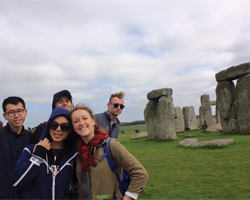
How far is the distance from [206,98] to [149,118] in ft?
18.6

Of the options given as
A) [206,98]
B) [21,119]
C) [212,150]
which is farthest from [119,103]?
[206,98]

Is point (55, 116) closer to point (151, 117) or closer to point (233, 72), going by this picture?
point (151, 117)

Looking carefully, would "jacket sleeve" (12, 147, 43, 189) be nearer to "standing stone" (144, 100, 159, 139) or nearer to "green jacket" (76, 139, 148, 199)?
"green jacket" (76, 139, 148, 199)

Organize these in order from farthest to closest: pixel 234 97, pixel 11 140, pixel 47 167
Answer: pixel 234 97, pixel 11 140, pixel 47 167

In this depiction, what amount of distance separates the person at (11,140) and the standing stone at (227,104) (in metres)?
12.1

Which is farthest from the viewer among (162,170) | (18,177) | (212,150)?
(212,150)

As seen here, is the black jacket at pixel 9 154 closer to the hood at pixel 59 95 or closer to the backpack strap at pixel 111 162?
the hood at pixel 59 95

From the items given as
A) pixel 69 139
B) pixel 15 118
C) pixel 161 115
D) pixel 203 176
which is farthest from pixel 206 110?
pixel 15 118

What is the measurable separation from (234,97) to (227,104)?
0.59 m

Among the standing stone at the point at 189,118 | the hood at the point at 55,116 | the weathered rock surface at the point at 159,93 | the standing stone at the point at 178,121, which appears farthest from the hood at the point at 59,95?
the standing stone at the point at 189,118

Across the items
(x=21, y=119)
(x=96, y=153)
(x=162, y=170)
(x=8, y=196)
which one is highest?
(x=21, y=119)

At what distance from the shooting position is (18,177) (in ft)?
5.93

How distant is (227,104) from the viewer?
1280 centimetres

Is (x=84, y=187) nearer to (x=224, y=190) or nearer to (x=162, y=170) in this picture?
(x=224, y=190)
